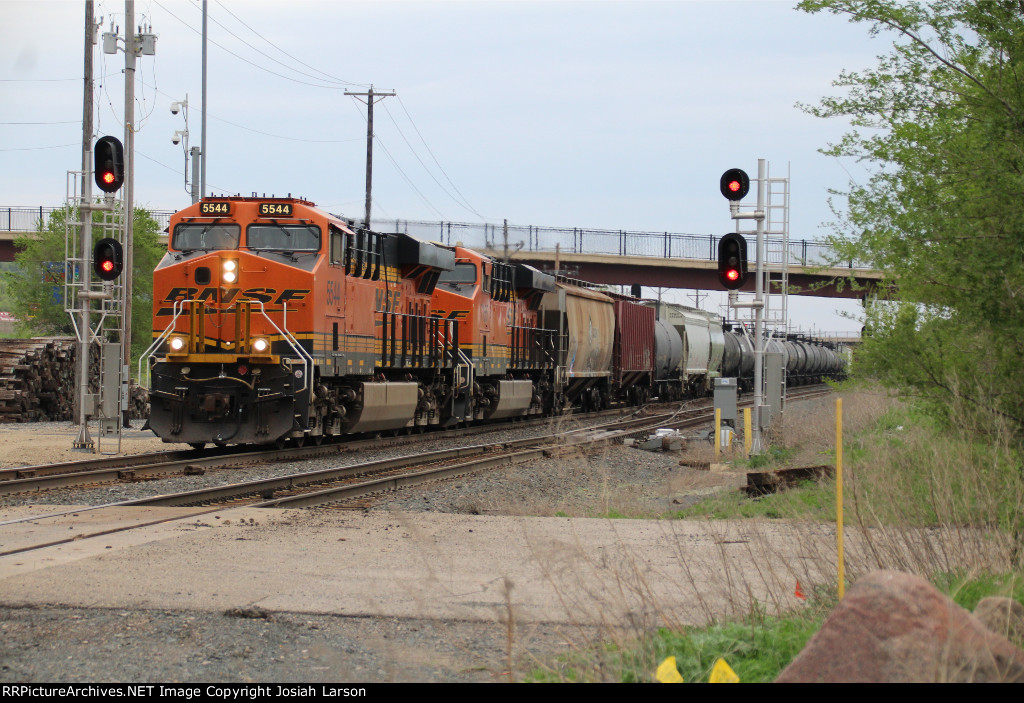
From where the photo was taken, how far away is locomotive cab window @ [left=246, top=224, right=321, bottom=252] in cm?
1620

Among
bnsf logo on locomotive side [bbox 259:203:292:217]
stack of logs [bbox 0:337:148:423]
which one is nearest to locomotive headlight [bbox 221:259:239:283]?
bnsf logo on locomotive side [bbox 259:203:292:217]

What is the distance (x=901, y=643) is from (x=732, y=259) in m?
12.5

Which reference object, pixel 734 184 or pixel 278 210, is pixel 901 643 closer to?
pixel 734 184

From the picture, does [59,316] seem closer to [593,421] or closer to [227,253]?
[593,421]

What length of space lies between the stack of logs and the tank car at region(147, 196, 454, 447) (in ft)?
28.5

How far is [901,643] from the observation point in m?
3.57

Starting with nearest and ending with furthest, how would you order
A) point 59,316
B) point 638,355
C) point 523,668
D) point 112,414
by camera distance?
1. point 523,668
2. point 112,414
3. point 638,355
4. point 59,316

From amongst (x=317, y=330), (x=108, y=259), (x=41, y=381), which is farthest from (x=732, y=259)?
(x=41, y=381)

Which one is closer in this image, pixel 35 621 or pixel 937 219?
pixel 35 621

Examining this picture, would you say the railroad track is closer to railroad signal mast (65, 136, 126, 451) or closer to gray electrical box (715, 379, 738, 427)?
gray electrical box (715, 379, 738, 427)

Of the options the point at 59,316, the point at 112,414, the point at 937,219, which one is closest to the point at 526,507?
the point at 937,219

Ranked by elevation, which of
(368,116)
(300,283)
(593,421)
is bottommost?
(593,421)

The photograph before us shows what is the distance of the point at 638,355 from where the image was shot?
116 ft
